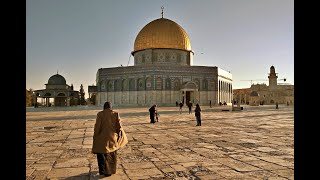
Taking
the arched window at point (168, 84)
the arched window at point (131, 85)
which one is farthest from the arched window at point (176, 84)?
the arched window at point (131, 85)

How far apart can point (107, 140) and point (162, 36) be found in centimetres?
3916

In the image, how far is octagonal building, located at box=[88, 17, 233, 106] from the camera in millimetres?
38500

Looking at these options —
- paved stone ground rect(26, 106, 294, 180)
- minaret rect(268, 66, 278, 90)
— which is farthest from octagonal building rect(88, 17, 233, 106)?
paved stone ground rect(26, 106, 294, 180)

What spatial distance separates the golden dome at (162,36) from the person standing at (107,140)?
1506 inches

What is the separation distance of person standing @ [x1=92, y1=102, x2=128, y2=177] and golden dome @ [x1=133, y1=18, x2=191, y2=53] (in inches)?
1506

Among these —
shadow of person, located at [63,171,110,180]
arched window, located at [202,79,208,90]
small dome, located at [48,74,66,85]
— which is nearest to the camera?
shadow of person, located at [63,171,110,180]

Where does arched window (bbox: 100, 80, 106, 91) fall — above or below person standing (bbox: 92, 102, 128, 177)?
above

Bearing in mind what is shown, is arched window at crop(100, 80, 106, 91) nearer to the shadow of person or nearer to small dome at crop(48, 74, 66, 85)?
small dome at crop(48, 74, 66, 85)

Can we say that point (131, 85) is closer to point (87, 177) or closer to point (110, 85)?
point (110, 85)

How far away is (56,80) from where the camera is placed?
158 ft

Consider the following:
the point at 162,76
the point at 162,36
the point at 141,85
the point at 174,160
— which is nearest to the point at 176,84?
the point at 162,76
